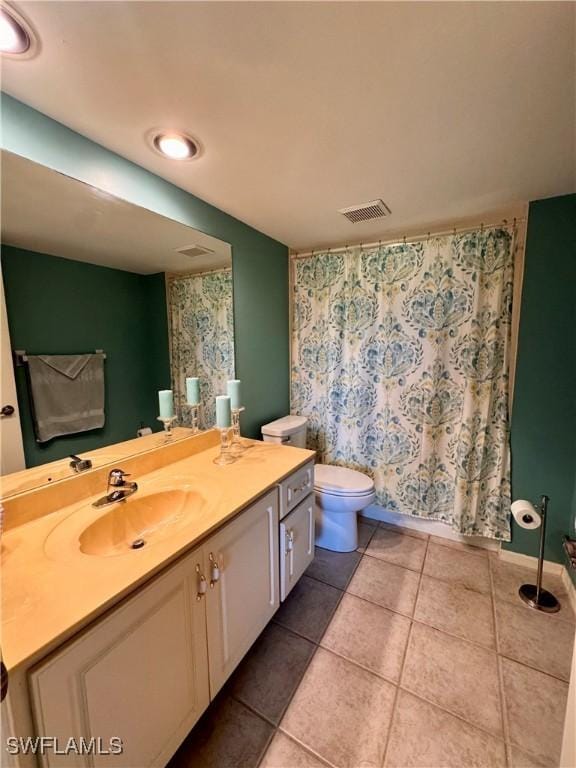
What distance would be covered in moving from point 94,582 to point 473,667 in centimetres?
160

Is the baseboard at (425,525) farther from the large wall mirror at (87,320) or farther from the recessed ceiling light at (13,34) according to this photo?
the recessed ceiling light at (13,34)

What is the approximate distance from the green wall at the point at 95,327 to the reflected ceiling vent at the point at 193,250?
8.8 inches

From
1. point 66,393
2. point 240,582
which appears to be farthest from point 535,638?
point 66,393

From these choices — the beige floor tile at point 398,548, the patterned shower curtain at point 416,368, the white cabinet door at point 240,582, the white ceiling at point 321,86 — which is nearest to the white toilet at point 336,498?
the beige floor tile at point 398,548

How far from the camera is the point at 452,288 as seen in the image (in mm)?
1972

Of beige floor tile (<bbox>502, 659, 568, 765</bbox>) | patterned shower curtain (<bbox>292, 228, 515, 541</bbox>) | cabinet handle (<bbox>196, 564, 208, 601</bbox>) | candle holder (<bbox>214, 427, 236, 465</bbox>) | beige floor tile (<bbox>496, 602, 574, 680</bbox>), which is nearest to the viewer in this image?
cabinet handle (<bbox>196, 564, 208, 601</bbox>)

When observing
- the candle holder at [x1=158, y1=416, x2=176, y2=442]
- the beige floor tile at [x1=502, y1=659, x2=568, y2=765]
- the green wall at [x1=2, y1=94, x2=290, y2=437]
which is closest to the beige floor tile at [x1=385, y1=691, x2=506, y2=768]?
the beige floor tile at [x1=502, y1=659, x2=568, y2=765]

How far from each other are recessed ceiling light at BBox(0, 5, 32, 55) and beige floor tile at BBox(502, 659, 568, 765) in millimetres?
2659

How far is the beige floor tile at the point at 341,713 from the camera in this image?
3.46ft

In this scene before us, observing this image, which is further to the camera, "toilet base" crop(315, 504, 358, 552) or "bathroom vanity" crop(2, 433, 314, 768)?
"toilet base" crop(315, 504, 358, 552)

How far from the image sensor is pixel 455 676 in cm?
129

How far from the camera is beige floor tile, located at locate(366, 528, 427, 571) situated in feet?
6.55

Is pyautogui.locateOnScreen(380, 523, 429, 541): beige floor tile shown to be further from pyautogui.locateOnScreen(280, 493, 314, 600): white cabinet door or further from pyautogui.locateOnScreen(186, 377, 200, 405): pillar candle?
pyautogui.locateOnScreen(186, 377, 200, 405): pillar candle

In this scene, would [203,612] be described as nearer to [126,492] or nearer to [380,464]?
[126,492]
